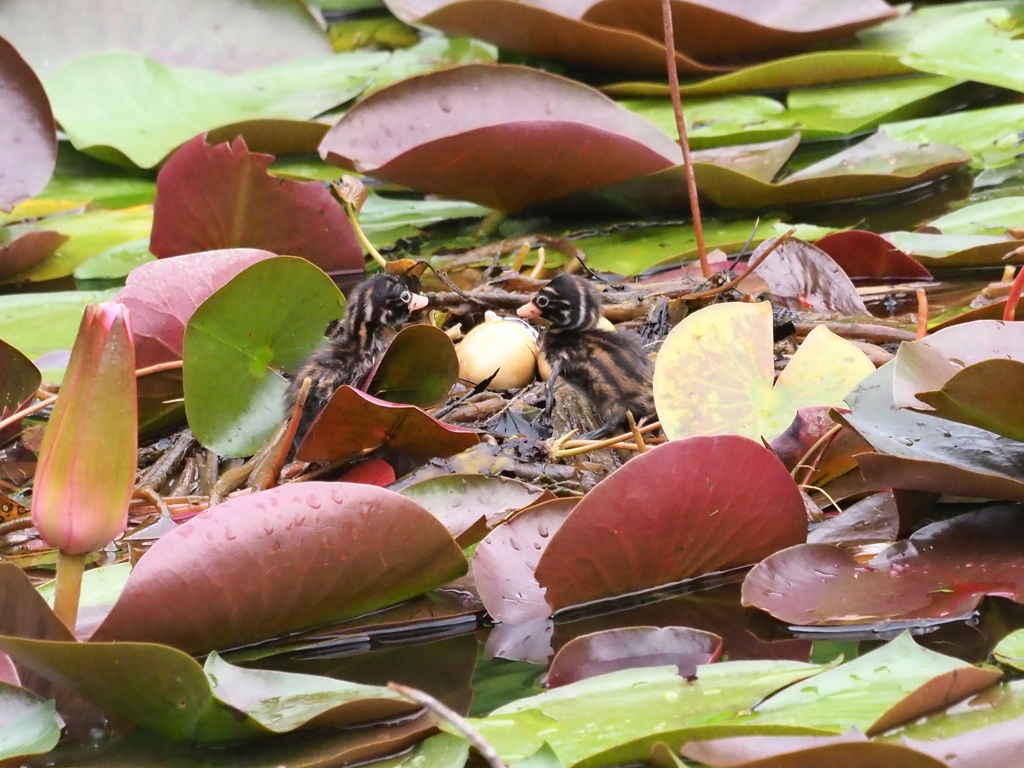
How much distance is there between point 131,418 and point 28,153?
269cm

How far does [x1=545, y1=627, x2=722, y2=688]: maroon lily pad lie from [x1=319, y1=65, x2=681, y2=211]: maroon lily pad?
2.07m

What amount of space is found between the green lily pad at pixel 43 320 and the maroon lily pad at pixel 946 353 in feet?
6.67

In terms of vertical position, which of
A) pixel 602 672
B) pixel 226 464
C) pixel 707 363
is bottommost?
pixel 226 464

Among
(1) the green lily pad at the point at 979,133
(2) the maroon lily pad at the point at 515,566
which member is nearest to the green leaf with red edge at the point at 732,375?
(2) the maroon lily pad at the point at 515,566

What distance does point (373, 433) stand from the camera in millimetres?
2344

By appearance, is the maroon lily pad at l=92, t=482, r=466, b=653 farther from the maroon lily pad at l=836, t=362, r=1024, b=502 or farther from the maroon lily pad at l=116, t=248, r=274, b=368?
the maroon lily pad at l=116, t=248, r=274, b=368

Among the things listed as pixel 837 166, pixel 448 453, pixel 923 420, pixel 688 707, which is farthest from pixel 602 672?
pixel 837 166

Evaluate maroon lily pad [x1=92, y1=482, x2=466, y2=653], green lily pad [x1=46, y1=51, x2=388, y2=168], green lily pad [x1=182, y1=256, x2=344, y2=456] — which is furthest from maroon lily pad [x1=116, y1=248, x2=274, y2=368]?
green lily pad [x1=46, y1=51, x2=388, y2=168]

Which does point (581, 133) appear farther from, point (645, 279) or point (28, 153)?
point (28, 153)

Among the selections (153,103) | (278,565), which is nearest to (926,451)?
(278,565)

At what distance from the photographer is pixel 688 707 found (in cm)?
145

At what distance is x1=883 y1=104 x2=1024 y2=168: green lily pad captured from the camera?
413 cm

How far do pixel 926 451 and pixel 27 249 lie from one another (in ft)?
10.3

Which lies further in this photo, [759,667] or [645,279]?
[645,279]
